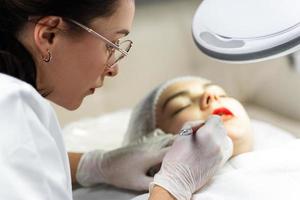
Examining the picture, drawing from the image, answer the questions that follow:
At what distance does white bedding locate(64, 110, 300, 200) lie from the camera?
61.5 inches

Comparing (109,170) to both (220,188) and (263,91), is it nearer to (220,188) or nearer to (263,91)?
(220,188)

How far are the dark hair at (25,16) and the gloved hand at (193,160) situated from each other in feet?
1.37

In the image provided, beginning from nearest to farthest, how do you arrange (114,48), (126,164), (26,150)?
(26,150)
(114,48)
(126,164)

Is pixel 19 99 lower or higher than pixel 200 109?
higher

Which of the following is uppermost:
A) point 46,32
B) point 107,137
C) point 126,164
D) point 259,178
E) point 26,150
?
point 46,32

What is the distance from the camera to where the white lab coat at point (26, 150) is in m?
0.92

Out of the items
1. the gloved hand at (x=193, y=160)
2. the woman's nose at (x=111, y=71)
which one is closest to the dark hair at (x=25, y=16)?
the woman's nose at (x=111, y=71)

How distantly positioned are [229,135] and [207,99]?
0.18 meters

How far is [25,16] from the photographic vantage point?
3.59 ft

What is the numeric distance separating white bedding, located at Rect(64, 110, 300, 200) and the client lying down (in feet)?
0.47

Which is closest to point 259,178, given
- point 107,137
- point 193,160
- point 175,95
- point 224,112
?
point 193,160

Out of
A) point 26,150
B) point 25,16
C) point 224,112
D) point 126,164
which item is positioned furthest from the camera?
point 224,112

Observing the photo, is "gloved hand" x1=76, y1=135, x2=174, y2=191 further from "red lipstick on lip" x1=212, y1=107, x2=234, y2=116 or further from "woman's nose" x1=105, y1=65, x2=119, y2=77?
"woman's nose" x1=105, y1=65, x2=119, y2=77

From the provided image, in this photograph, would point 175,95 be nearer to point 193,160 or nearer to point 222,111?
point 222,111
